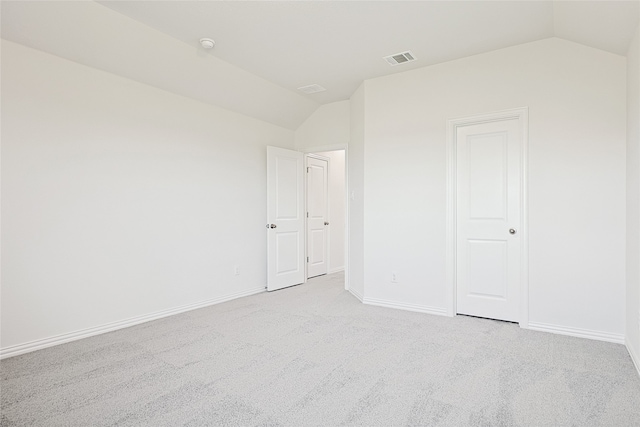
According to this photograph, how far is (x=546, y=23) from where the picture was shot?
287 cm

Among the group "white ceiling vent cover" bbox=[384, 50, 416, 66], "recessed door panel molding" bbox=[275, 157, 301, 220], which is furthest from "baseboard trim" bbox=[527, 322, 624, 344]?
"recessed door panel molding" bbox=[275, 157, 301, 220]

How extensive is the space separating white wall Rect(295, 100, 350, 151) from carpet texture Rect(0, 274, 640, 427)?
269cm

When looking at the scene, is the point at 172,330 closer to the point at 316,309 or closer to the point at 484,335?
the point at 316,309

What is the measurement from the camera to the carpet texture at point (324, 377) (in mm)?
1866

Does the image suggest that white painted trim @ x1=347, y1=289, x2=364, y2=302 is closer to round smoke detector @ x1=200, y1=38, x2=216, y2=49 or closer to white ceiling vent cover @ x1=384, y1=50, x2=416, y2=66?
white ceiling vent cover @ x1=384, y1=50, x2=416, y2=66

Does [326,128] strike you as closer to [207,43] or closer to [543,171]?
[207,43]

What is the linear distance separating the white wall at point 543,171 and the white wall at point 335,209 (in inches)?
90.7

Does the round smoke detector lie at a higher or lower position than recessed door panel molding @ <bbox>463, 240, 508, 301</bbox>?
higher

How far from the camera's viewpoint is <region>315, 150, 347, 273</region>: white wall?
627 centimetres

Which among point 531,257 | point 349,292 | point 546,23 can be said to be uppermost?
point 546,23

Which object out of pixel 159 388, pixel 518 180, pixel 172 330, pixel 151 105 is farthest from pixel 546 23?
pixel 172 330

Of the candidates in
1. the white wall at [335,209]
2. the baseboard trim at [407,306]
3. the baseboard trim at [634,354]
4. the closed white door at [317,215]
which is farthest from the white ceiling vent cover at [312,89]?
the baseboard trim at [634,354]

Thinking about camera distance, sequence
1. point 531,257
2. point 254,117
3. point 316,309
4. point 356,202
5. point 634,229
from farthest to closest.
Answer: point 254,117 < point 356,202 < point 316,309 < point 531,257 < point 634,229

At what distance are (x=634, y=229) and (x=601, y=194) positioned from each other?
48 centimetres
